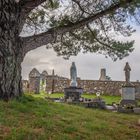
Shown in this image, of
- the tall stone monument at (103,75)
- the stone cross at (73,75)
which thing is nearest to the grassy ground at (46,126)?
the stone cross at (73,75)

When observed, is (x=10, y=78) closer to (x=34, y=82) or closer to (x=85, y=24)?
(x=85, y=24)

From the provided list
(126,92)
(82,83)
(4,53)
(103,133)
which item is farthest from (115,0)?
(82,83)

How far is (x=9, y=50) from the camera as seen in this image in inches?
394

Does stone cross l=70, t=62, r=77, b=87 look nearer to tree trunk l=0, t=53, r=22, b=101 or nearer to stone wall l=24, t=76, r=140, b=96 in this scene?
stone wall l=24, t=76, r=140, b=96

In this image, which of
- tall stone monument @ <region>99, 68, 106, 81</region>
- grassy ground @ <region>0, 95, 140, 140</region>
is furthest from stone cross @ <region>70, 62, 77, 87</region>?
grassy ground @ <region>0, 95, 140, 140</region>

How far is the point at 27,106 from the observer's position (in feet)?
32.5

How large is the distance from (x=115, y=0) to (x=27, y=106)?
4.49 metres

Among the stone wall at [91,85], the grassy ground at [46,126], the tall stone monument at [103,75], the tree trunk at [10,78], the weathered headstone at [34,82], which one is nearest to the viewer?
the grassy ground at [46,126]

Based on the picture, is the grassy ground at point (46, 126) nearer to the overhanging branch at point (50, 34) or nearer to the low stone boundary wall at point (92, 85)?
the overhanging branch at point (50, 34)

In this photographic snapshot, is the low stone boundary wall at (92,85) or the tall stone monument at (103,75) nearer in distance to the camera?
the low stone boundary wall at (92,85)

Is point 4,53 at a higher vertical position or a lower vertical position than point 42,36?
lower

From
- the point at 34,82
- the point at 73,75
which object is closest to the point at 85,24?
the point at 73,75

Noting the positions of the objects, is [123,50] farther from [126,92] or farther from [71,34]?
[126,92]

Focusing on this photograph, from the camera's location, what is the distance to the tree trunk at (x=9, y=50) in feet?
32.1
